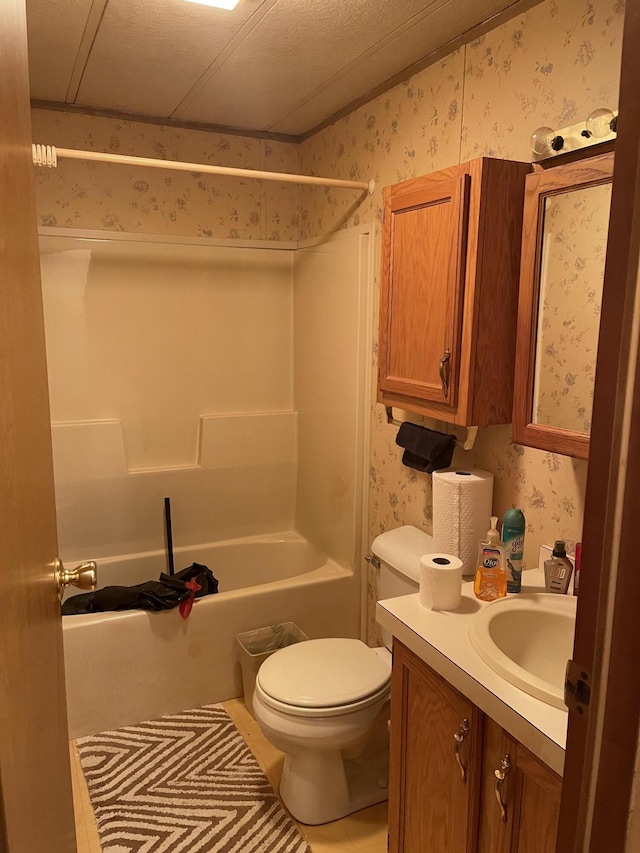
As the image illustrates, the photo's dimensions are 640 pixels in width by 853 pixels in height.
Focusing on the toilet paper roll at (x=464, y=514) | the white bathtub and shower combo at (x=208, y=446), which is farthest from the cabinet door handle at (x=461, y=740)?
the white bathtub and shower combo at (x=208, y=446)

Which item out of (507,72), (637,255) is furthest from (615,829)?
(507,72)

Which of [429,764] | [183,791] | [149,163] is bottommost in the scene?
[183,791]

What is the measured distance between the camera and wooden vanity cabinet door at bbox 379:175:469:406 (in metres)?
1.76

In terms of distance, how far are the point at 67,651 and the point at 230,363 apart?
1.56 m

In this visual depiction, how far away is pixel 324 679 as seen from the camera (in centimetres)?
201

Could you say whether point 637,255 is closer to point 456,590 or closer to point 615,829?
point 615,829

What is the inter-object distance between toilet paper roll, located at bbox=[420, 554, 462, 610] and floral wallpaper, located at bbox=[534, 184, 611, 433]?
444 mm

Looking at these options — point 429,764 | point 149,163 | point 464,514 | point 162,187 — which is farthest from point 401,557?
point 162,187

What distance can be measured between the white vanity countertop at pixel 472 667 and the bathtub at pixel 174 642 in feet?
3.80

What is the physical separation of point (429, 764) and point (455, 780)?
105mm

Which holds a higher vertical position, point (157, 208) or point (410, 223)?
point (157, 208)

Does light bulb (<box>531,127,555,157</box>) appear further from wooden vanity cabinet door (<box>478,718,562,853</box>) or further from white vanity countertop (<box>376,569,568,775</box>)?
wooden vanity cabinet door (<box>478,718,562,853</box>)

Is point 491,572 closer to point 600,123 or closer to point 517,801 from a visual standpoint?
point 517,801

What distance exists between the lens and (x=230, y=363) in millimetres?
3320
